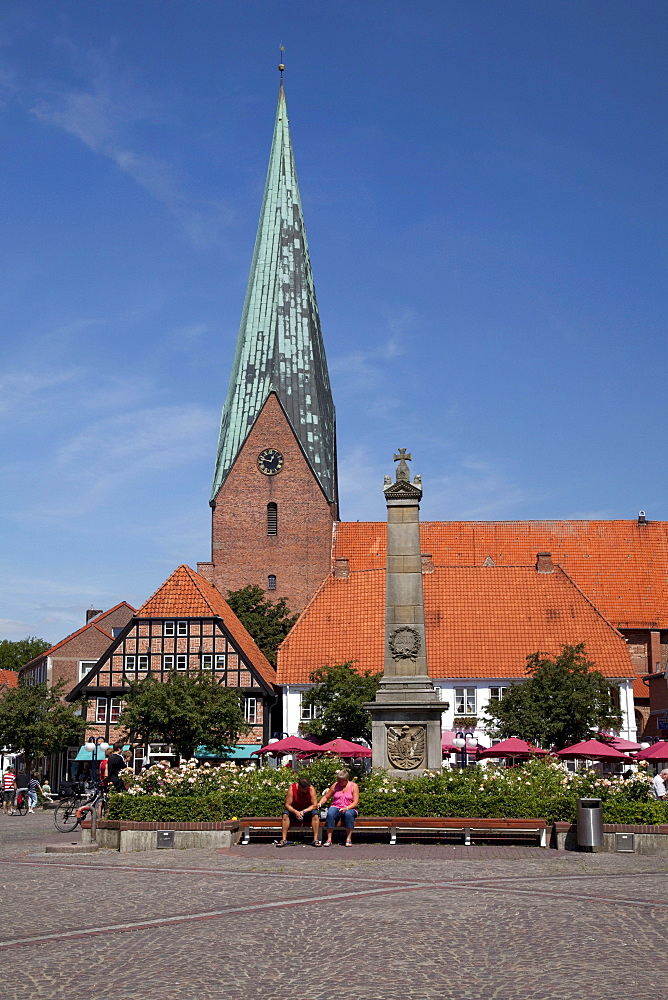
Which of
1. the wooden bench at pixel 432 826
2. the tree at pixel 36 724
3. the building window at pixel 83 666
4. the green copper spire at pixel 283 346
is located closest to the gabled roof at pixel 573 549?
the green copper spire at pixel 283 346

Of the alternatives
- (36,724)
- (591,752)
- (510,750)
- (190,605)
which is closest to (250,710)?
(190,605)

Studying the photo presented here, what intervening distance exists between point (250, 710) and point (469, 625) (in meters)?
9.71

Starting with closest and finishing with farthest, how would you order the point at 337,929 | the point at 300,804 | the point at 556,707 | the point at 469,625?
the point at 337,929
the point at 300,804
the point at 556,707
the point at 469,625

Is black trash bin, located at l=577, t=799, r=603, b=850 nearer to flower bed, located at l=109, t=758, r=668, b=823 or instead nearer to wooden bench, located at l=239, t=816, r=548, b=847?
flower bed, located at l=109, t=758, r=668, b=823

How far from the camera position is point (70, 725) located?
153ft

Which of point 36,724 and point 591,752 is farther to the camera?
point 36,724

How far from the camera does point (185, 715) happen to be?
38.8 meters

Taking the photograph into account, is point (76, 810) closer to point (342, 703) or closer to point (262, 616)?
point (342, 703)

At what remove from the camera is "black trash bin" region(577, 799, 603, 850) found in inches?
630

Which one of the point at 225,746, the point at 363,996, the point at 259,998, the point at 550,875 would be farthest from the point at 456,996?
the point at 225,746

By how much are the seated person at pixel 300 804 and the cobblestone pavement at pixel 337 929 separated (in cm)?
201

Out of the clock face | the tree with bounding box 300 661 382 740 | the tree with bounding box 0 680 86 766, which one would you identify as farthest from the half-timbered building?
the clock face

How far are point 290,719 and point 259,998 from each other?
40.3 m

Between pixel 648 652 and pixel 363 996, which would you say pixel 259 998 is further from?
pixel 648 652
